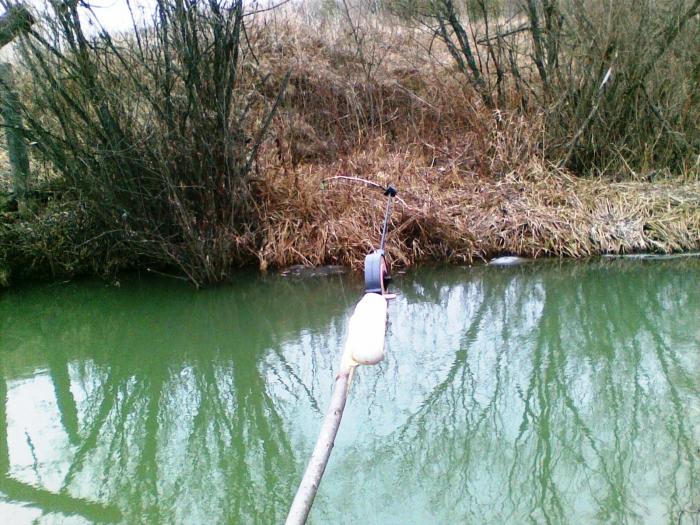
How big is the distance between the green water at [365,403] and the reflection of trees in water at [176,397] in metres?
0.01

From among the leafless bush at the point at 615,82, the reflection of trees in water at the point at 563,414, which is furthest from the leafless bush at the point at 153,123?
the leafless bush at the point at 615,82

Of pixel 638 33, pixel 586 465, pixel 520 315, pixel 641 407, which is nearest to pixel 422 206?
pixel 520 315

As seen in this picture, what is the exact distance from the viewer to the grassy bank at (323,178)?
6637 millimetres

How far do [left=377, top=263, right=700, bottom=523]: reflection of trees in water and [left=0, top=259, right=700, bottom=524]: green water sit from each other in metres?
0.01

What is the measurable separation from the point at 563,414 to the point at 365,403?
1231mm

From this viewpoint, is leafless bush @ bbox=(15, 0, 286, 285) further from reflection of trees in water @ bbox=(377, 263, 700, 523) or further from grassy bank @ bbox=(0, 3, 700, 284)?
reflection of trees in water @ bbox=(377, 263, 700, 523)

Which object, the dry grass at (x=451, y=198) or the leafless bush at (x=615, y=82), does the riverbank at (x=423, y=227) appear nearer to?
the dry grass at (x=451, y=198)

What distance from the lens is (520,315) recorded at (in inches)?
241

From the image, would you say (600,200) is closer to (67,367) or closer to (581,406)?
(581,406)

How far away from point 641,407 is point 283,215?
4590mm

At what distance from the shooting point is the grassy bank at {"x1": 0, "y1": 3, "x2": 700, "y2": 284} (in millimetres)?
6637

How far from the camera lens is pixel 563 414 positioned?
418 centimetres

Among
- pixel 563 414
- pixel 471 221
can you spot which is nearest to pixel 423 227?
pixel 471 221

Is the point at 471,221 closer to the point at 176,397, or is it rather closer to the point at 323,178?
the point at 323,178
